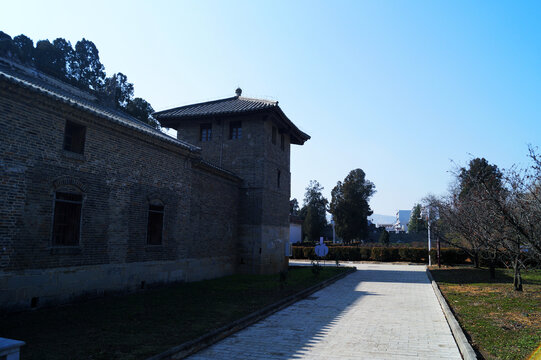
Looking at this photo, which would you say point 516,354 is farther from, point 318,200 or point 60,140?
point 318,200

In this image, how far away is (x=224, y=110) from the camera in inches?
767

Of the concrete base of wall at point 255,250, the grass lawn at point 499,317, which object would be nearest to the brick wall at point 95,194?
the concrete base of wall at point 255,250

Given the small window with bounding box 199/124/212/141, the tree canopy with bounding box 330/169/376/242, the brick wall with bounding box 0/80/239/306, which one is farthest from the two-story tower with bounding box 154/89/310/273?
the tree canopy with bounding box 330/169/376/242

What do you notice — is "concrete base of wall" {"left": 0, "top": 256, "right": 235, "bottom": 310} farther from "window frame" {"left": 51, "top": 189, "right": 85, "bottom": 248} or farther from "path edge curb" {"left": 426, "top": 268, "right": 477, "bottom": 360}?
"path edge curb" {"left": 426, "top": 268, "right": 477, "bottom": 360}

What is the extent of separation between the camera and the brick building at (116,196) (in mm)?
8461

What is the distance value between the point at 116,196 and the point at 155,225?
2.26 metres

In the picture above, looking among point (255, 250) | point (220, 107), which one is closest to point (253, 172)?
point (255, 250)

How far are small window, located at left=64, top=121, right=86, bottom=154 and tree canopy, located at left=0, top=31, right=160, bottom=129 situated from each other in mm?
25345

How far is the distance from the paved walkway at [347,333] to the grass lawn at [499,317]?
549mm

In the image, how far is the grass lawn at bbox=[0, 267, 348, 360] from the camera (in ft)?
19.1

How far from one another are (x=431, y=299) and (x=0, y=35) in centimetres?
3927

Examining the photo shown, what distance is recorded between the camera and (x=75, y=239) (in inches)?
389

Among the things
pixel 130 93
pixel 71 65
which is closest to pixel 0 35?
pixel 71 65

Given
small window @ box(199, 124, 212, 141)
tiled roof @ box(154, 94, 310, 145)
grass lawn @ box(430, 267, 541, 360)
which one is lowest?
grass lawn @ box(430, 267, 541, 360)
